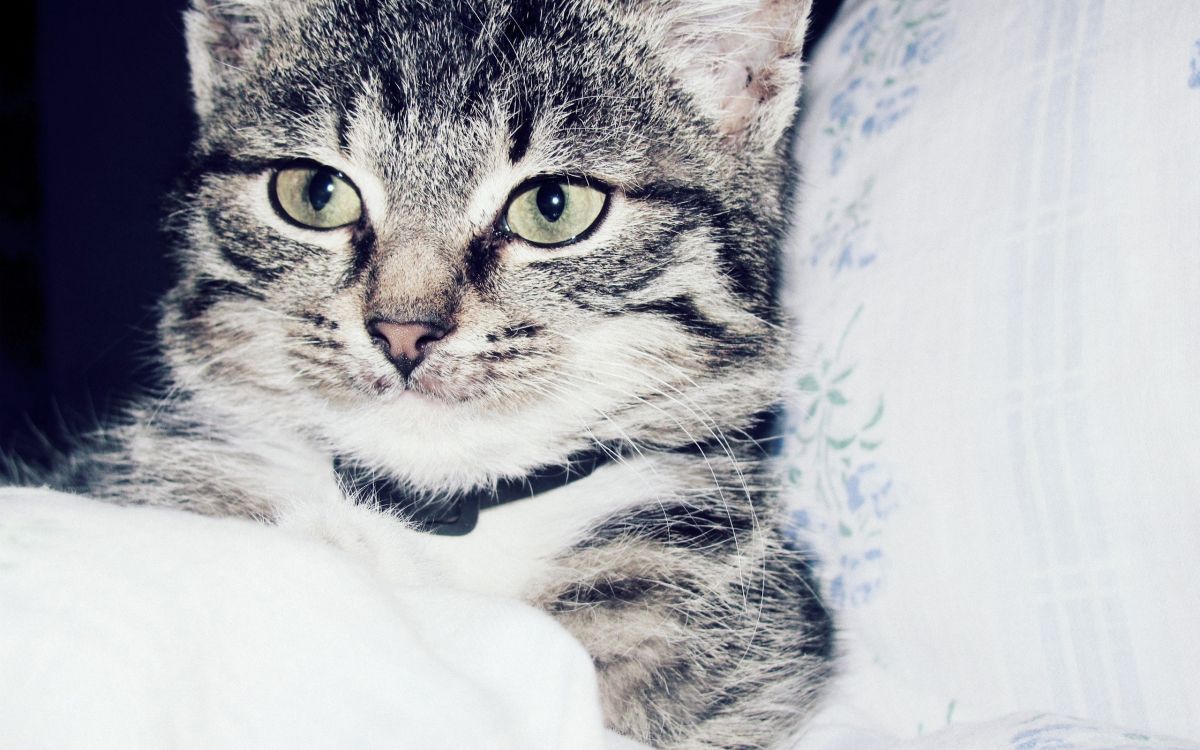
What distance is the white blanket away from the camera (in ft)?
1.65

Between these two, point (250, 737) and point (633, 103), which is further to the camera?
point (633, 103)

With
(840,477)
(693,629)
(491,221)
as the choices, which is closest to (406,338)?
(491,221)

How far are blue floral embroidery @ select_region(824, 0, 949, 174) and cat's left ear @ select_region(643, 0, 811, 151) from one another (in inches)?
10.9

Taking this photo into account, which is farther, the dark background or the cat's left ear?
the dark background

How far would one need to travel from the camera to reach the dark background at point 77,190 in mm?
1521

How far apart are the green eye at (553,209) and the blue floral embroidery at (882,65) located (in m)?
0.49

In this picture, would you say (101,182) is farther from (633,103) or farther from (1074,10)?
(1074,10)

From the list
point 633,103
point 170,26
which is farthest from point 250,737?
point 170,26

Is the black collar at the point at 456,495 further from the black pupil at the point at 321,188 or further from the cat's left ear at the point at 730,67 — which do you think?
the cat's left ear at the point at 730,67

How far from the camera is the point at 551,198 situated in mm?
830

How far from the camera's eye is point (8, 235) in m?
1.57

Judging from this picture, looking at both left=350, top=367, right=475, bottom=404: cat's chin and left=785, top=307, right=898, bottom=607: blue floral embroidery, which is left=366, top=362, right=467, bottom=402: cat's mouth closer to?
left=350, top=367, right=475, bottom=404: cat's chin

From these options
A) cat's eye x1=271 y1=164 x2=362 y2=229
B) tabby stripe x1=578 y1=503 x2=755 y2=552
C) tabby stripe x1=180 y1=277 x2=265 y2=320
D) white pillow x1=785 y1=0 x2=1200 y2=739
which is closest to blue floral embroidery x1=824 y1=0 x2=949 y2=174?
white pillow x1=785 y1=0 x2=1200 y2=739

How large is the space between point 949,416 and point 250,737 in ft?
2.44
